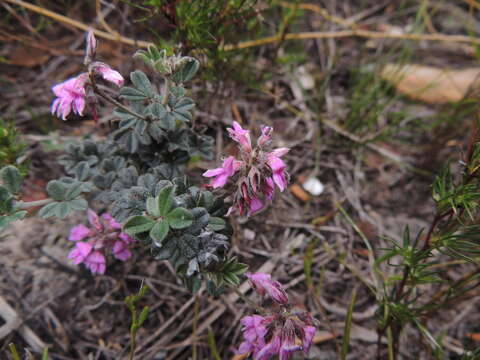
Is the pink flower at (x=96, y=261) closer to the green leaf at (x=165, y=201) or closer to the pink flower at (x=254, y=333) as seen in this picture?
the green leaf at (x=165, y=201)

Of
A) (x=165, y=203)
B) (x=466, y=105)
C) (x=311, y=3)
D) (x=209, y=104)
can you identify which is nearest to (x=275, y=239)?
(x=209, y=104)

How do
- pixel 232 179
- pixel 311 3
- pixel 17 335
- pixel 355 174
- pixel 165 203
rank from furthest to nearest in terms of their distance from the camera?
pixel 311 3
pixel 355 174
pixel 17 335
pixel 232 179
pixel 165 203

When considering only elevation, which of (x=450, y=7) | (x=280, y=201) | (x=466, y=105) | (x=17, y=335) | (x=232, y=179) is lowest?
(x=17, y=335)

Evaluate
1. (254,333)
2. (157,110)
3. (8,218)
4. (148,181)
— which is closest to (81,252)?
(8,218)

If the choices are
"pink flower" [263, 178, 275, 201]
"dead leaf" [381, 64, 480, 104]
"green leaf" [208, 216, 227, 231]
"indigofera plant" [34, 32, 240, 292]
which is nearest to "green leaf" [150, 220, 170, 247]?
"indigofera plant" [34, 32, 240, 292]

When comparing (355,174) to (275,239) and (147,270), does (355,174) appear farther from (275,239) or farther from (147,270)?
(147,270)

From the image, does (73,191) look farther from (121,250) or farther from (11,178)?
(121,250)

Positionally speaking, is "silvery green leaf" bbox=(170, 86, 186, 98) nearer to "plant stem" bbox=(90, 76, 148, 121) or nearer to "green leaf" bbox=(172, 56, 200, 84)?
"green leaf" bbox=(172, 56, 200, 84)
